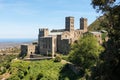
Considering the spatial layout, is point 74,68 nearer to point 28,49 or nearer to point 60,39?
point 60,39

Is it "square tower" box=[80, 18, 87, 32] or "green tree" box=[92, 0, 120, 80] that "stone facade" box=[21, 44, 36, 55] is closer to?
"square tower" box=[80, 18, 87, 32]

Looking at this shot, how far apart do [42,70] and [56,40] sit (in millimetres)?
17335

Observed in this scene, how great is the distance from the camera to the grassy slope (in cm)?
6706

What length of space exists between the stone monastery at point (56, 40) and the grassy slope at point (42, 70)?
8960mm

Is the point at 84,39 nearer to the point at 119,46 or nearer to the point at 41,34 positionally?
the point at 41,34

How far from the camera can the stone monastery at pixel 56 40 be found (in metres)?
83.8

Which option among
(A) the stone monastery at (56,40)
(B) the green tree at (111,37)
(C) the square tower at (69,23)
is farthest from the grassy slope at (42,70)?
(B) the green tree at (111,37)

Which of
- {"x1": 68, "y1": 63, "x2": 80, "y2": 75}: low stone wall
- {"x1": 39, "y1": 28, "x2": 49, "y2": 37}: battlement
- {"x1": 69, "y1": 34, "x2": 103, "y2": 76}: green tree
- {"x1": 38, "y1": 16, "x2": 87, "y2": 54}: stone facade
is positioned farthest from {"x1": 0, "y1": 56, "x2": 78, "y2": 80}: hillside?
{"x1": 39, "y1": 28, "x2": 49, "y2": 37}: battlement

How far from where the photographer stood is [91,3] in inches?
1297

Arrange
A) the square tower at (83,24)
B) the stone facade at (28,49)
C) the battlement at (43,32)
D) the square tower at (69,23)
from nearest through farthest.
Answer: the stone facade at (28,49) → the battlement at (43,32) → the square tower at (69,23) → the square tower at (83,24)

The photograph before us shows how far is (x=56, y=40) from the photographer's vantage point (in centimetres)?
8656

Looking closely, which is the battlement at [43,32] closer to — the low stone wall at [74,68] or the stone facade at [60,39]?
the stone facade at [60,39]

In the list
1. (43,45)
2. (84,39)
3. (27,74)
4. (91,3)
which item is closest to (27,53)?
(43,45)

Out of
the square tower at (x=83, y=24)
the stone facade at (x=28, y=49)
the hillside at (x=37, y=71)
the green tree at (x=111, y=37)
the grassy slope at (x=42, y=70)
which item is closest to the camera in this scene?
the green tree at (x=111, y=37)
